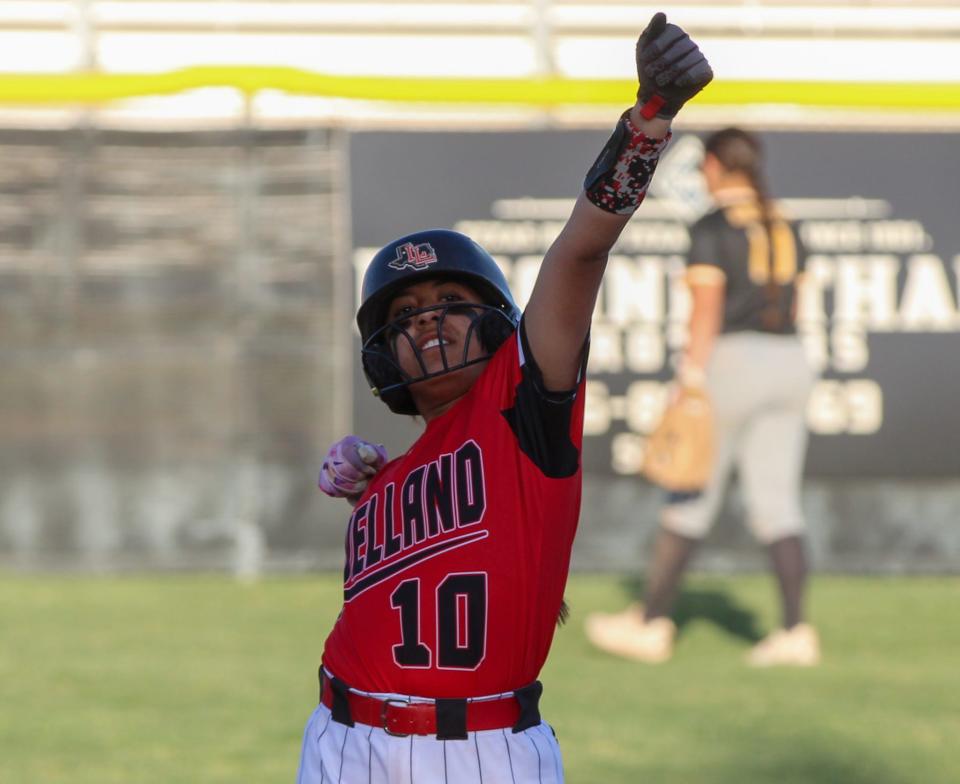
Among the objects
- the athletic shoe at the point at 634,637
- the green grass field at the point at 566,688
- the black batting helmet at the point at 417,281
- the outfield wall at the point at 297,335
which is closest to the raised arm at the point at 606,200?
the black batting helmet at the point at 417,281

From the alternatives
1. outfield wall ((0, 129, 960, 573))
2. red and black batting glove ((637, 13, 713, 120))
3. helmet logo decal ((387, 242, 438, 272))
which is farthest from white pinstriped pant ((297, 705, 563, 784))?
outfield wall ((0, 129, 960, 573))

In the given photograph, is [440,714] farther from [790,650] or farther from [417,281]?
[790,650]

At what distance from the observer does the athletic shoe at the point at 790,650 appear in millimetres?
6680

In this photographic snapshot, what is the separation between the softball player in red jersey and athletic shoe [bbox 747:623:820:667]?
161 inches

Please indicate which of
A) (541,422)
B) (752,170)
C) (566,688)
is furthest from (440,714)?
(752,170)

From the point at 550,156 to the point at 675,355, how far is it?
4.37 feet

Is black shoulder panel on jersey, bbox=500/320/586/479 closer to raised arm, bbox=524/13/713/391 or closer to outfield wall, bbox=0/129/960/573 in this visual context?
raised arm, bbox=524/13/713/391

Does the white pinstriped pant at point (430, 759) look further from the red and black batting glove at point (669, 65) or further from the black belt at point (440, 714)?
the red and black batting glove at point (669, 65)

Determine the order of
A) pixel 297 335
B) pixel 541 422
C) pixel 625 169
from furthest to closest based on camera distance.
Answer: pixel 297 335, pixel 541 422, pixel 625 169

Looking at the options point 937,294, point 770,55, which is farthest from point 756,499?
point 770,55

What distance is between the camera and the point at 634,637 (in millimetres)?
6758

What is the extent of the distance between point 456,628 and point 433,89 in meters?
6.38

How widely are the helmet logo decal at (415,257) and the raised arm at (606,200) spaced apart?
1.25ft

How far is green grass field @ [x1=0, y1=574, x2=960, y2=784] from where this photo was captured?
495cm
